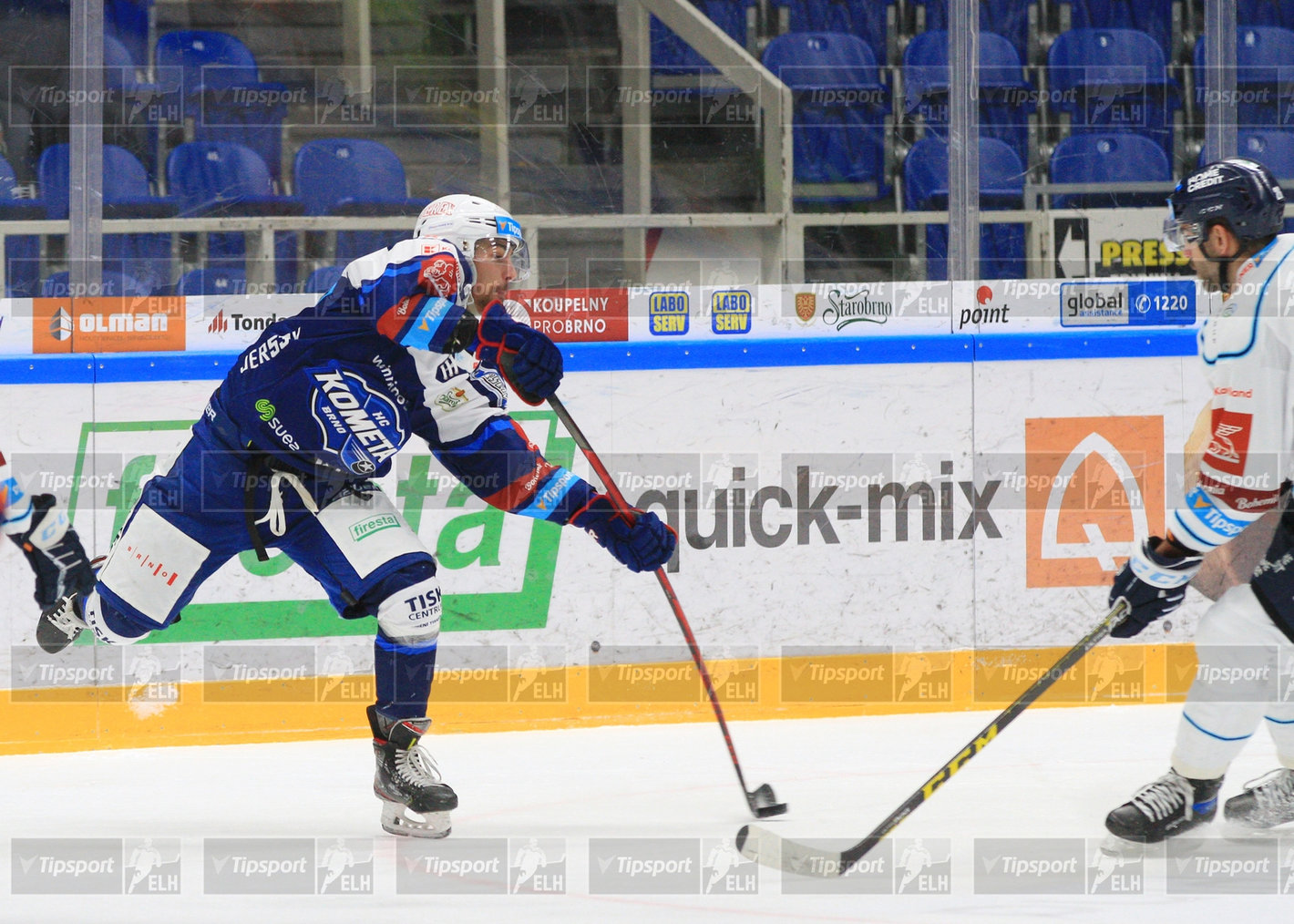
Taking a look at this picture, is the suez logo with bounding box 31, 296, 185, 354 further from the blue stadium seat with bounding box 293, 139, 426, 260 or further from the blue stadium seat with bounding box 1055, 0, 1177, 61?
the blue stadium seat with bounding box 1055, 0, 1177, 61

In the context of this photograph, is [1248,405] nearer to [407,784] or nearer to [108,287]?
[407,784]

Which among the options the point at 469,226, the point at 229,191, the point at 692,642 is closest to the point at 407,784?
the point at 692,642

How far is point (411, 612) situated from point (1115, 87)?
3.30 metres

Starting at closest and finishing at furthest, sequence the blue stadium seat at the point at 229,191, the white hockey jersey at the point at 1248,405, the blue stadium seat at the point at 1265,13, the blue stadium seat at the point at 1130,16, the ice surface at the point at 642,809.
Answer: the ice surface at the point at 642,809 → the white hockey jersey at the point at 1248,405 → the blue stadium seat at the point at 229,191 → the blue stadium seat at the point at 1265,13 → the blue stadium seat at the point at 1130,16

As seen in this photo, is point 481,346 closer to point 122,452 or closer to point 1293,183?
point 122,452

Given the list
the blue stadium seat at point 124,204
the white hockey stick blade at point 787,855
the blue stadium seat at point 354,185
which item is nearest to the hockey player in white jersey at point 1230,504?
the white hockey stick blade at point 787,855

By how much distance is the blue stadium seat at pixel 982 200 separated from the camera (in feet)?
15.9

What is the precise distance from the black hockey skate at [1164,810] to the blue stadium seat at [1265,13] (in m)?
3.01

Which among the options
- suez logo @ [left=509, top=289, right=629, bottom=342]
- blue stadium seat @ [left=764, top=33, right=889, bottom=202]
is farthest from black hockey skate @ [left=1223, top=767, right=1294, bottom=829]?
blue stadium seat @ [left=764, top=33, right=889, bottom=202]

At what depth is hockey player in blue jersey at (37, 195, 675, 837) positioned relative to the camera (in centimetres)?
323

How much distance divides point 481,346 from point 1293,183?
332cm

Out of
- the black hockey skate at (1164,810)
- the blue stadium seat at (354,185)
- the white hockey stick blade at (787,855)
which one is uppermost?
the blue stadium seat at (354,185)

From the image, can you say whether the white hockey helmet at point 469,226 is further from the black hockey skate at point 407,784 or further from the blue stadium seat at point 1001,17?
the blue stadium seat at point 1001,17

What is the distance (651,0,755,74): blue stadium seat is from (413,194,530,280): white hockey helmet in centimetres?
174
